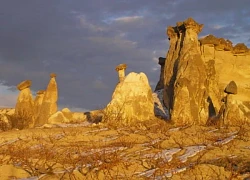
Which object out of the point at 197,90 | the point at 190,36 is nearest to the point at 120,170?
the point at 197,90

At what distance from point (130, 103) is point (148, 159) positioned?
806 cm

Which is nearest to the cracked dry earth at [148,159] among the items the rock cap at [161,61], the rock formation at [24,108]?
the rock formation at [24,108]

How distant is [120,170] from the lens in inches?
254

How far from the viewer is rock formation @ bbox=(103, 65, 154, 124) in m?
14.8

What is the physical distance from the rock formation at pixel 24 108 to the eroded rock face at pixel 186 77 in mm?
7843

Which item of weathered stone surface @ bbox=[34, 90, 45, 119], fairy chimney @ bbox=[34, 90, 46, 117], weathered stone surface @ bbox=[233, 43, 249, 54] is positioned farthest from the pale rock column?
fairy chimney @ bbox=[34, 90, 46, 117]

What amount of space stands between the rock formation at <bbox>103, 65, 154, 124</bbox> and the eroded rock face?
1051 mm

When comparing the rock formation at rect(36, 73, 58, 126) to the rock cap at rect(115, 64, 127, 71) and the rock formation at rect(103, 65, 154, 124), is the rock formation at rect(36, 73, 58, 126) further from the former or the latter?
the rock formation at rect(103, 65, 154, 124)

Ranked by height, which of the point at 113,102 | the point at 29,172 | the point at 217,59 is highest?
the point at 217,59

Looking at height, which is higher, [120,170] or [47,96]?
[47,96]

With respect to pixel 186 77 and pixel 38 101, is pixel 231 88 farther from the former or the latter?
pixel 38 101

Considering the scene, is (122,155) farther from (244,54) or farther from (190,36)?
(244,54)

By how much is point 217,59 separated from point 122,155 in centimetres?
1764

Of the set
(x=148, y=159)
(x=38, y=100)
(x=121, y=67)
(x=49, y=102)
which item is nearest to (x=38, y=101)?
(x=38, y=100)
